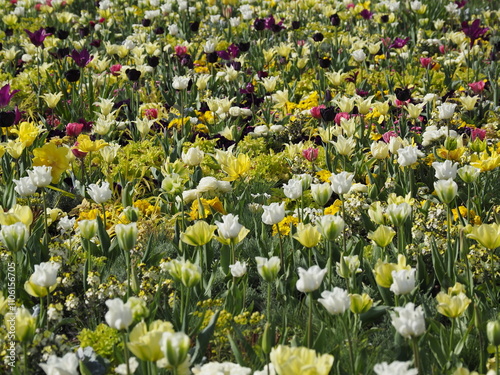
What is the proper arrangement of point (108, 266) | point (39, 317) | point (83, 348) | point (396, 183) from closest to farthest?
point (83, 348)
point (39, 317)
point (108, 266)
point (396, 183)

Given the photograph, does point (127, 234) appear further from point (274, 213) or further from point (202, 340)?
point (274, 213)

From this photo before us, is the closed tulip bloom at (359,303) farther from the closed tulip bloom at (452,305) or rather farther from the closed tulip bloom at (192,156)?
the closed tulip bloom at (192,156)

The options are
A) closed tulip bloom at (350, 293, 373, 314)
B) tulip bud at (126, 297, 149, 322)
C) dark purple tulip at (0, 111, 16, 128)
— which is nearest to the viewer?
tulip bud at (126, 297, 149, 322)

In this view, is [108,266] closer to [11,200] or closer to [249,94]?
[11,200]

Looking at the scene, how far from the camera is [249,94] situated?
525 centimetres

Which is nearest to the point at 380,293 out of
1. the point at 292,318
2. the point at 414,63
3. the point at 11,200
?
the point at 292,318

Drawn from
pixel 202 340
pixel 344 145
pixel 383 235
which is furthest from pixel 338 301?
pixel 344 145

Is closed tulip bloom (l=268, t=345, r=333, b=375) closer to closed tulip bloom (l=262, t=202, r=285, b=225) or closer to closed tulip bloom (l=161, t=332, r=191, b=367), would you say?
closed tulip bloom (l=161, t=332, r=191, b=367)

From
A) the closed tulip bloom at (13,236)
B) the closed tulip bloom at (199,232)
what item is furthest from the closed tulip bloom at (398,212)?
the closed tulip bloom at (13,236)

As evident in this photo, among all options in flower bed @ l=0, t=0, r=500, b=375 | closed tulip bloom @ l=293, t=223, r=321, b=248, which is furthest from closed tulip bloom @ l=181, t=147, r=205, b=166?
closed tulip bloom @ l=293, t=223, r=321, b=248

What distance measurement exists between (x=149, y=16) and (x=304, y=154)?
4238mm

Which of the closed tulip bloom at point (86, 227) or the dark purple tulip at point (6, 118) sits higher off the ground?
the closed tulip bloom at point (86, 227)

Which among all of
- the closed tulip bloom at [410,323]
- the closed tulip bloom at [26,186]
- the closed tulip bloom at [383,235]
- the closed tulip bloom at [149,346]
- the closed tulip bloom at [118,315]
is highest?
the closed tulip bloom at [118,315]

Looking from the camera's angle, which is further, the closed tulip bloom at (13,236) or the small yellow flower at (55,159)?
the small yellow flower at (55,159)
